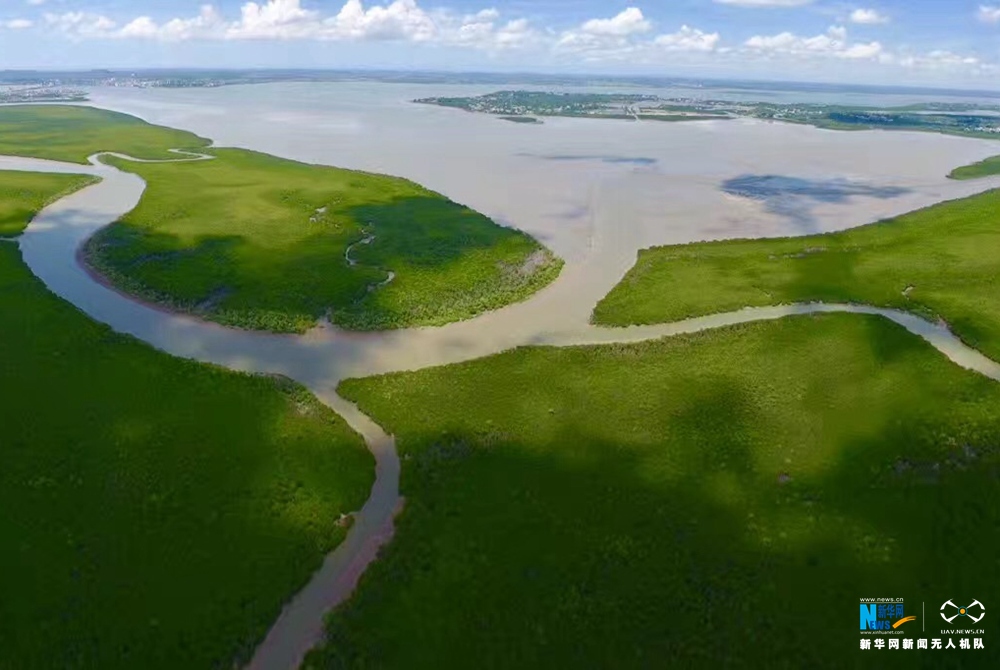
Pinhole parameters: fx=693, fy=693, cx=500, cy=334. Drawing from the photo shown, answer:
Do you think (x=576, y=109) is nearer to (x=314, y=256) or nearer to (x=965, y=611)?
(x=314, y=256)

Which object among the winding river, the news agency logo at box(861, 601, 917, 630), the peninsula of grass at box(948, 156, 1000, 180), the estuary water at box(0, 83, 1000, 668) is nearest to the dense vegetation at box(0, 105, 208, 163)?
the estuary water at box(0, 83, 1000, 668)

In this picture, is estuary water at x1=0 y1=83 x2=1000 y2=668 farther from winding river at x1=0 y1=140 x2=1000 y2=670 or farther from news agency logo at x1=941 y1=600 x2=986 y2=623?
news agency logo at x1=941 y1=600 x2=986 y2=623

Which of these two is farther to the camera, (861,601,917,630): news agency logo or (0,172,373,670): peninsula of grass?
(861,601,917,630): news agency logo

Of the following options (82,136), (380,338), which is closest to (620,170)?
(380,338)

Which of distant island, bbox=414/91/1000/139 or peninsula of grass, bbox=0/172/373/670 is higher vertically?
distant island, bbox=414/91/1000/139

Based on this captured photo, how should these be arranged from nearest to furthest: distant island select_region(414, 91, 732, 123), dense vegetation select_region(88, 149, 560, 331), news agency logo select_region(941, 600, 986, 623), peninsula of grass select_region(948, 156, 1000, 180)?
news agency logo select_region(941, 600, 986, 623) < dense vegetation select_region(88, 149, 560, 331) < peninsula of grass select_region(948, 156, 1000, 180) < distant island select_region(414, 91, 732, 123)

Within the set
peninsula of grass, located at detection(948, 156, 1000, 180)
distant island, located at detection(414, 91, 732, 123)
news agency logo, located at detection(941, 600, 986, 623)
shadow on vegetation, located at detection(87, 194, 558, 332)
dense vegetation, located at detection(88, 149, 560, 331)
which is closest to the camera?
news agency logo, located at detection(941, 600, 986, 623)

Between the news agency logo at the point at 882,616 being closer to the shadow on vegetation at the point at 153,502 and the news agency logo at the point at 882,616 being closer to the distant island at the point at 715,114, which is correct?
the shadow on vegetation at the point at 153,502

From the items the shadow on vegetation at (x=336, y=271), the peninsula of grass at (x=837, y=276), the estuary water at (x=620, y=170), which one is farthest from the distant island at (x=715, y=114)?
the shadow on vegetation at (x=336, y=271)
